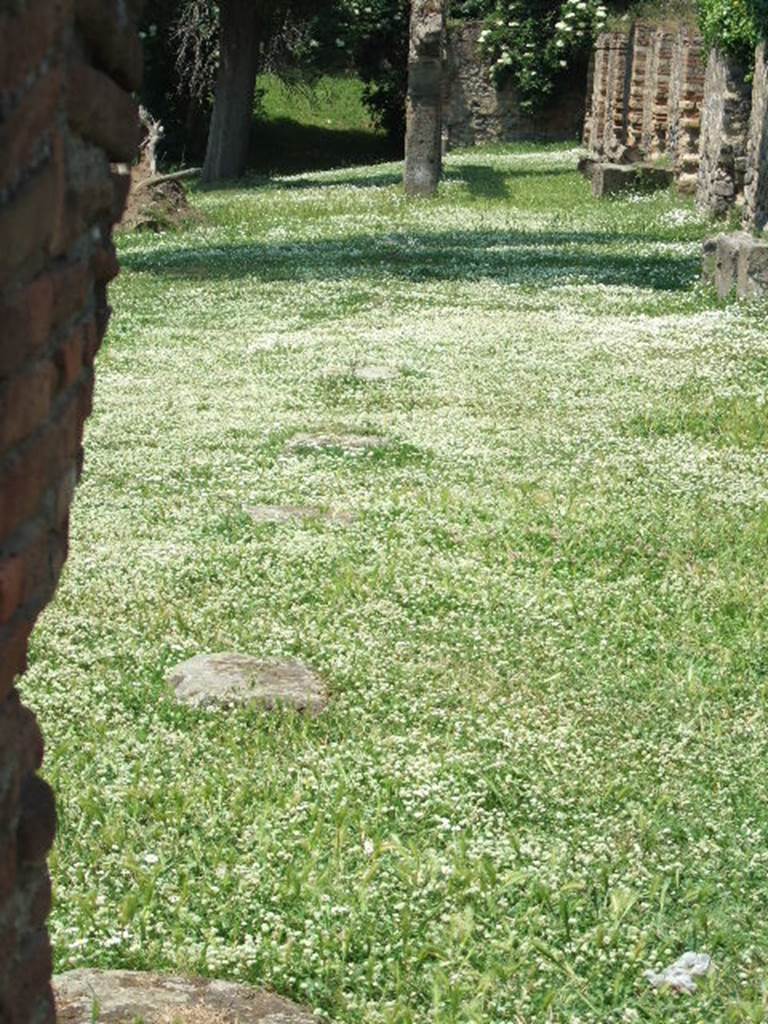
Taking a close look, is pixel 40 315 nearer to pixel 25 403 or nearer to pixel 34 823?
pixel 25 403

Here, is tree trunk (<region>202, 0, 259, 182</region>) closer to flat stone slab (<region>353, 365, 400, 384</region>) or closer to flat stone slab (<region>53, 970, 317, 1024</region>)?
flat stone slab (<region>353, 365, 400, 384</region>)

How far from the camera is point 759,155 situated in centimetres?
1673

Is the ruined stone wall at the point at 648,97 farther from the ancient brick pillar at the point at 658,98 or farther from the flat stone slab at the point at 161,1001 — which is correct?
the flat stone slab at the point at 161,1001

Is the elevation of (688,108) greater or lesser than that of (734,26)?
lesser

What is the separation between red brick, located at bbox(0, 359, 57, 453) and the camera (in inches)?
78.9

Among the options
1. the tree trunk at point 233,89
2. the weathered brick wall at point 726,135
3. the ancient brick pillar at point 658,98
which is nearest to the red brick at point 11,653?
the weathered brick wall at point 726,135

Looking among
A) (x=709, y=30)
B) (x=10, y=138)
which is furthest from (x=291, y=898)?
(x=709, y=30)

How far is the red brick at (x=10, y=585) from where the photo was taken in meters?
2.08

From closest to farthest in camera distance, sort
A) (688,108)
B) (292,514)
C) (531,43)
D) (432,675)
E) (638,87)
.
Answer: (432,675) < (292,514) < (688,108) < (638,87) < (531,43)

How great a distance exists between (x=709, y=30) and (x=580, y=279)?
575cm

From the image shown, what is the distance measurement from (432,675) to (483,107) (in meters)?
33.2

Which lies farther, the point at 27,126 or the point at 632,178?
the point at 632,178

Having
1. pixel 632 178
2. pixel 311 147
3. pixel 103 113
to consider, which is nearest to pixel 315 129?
pixel 311 147

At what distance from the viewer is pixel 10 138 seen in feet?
6.15
